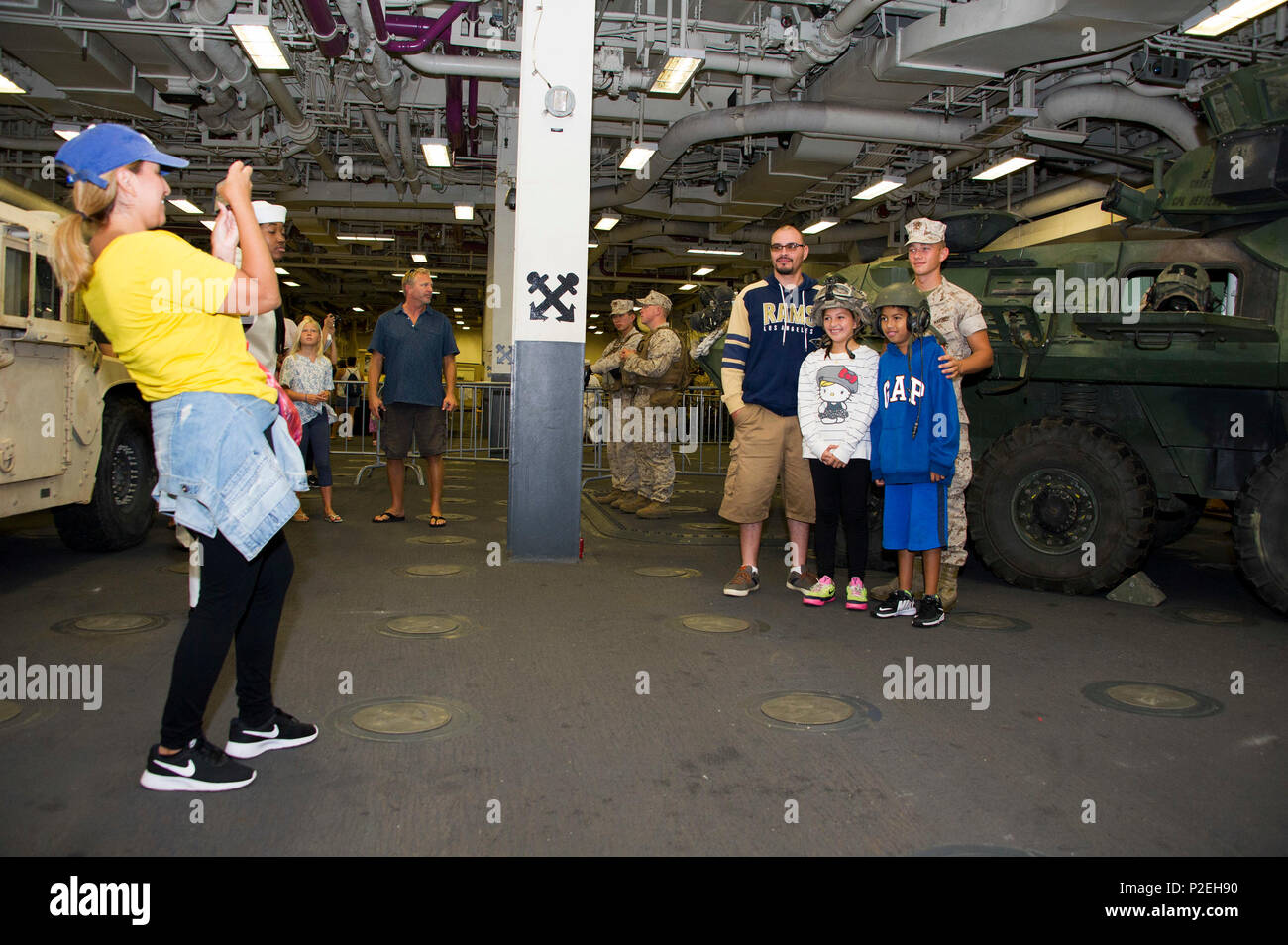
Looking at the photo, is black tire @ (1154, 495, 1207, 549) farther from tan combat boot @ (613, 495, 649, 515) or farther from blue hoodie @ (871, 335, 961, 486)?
tan combat boot @ (613, 495, 649, 515)

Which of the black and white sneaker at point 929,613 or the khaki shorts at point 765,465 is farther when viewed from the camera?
the khaki shorts at point 765,465

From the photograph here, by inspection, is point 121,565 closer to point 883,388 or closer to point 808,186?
point 883,388

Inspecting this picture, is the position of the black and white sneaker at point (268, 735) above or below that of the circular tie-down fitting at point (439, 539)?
below

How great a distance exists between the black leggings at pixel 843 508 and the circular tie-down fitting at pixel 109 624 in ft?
11.9

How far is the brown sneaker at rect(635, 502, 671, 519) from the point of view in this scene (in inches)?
360

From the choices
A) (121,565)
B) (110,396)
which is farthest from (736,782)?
(110,396)

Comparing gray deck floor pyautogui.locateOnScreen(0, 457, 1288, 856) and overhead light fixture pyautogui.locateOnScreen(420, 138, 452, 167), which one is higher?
overhead light fixture pyautogui.locateOnScreen(420, 138, 452, 167)

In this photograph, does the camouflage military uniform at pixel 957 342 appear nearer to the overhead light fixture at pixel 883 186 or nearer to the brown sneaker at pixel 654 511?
the brown sneaker at pixel 654 511

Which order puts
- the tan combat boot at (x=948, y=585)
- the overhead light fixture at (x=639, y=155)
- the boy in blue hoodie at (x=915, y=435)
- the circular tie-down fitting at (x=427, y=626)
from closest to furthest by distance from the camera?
the circular tie-down fitting at (x=427, y=626), the boy in blue hoodie at (x=915, y=435), the tan combat boot at (x=948, y=585), the overhead light fixture at (x=639, y=155)

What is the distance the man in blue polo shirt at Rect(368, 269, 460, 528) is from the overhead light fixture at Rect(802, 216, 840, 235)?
45.4 ft

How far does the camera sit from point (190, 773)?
2.79m

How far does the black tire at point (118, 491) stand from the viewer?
21.0 feet

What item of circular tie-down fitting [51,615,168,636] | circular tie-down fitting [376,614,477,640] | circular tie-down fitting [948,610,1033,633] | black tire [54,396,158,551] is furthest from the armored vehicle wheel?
black tire [54,396,158,551]

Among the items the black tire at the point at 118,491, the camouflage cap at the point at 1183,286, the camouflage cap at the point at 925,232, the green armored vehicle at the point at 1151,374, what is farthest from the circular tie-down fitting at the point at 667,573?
the black tire at the point at 118,491
